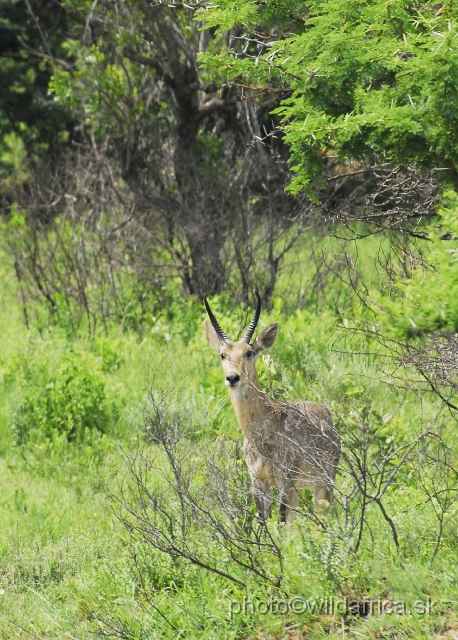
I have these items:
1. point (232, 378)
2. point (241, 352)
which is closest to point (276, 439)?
point (232, 378)

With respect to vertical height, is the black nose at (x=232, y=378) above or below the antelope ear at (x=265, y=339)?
below

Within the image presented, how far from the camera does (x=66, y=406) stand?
963 cm

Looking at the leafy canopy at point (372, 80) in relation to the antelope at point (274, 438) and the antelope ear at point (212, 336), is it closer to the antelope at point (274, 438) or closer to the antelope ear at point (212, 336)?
the antelope at point (274, 438)

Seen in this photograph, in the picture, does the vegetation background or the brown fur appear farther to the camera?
the brown fur

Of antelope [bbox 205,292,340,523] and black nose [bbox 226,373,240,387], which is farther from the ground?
black nose [bbox 226,373,240,387]

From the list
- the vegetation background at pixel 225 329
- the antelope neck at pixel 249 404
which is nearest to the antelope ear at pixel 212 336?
the vegetation background at pixel 225 329

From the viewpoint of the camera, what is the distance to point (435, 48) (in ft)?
16.7

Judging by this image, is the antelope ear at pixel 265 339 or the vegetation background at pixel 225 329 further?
the antelope ear at pixel 265 339

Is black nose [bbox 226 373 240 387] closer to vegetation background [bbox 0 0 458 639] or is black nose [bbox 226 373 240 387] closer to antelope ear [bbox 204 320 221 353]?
vegetation background [bbox 0 0 458 639]


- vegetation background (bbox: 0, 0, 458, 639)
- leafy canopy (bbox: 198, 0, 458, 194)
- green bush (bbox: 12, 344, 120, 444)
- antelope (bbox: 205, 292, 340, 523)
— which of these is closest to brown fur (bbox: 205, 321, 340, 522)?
antelope (bbox: 205, 292, 340, 523)

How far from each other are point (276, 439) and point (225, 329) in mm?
4236

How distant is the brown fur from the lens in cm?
670

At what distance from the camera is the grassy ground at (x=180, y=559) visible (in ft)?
17.7

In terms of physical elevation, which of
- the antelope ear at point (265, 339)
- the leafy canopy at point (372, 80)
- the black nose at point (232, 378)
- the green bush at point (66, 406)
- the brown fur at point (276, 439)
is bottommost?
the green bush at point (66, 406)
